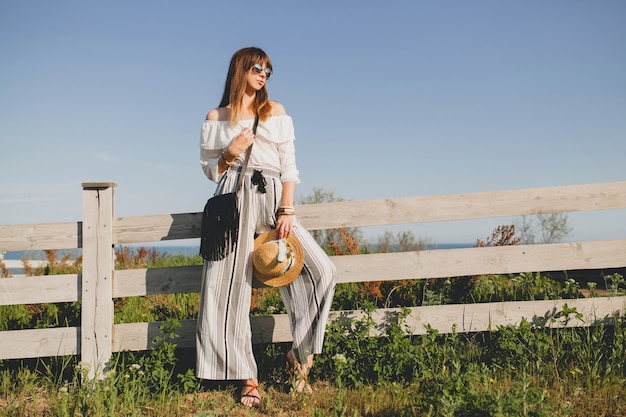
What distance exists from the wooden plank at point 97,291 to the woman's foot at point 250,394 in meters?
1.26


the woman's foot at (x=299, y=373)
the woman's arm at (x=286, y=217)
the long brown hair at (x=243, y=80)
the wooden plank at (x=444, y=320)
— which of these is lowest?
the woman's foot at (x=299, y=373)

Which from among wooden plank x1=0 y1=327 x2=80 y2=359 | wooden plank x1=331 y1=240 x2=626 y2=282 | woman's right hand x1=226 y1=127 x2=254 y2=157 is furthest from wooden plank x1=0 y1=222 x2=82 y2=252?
wooden plank x1=331 y1=240 x2=626 y2=282

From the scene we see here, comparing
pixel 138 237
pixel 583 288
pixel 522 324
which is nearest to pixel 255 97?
pixel 138 237

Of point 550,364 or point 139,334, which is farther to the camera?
point 139,334

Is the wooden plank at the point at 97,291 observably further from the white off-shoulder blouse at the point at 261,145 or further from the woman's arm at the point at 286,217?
the woman's arm at the point at 286,217

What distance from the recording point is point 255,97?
4047mm

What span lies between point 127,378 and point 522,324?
10.2ft

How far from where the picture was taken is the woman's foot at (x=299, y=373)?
147 inches

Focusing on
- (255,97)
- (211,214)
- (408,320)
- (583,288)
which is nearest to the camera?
(211,214)

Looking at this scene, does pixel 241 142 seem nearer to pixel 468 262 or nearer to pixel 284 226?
pixel 284 226

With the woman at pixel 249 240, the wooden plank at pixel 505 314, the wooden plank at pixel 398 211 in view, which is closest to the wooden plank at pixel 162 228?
the wooden plank at pixel 398 211

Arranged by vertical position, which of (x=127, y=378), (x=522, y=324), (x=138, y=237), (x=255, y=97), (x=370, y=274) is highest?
(x=255, y=97)

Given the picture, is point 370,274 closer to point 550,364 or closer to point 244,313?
point 244,313

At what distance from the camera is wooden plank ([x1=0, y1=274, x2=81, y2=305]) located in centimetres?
432
